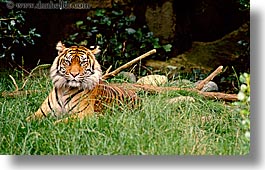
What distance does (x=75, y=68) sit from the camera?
2.41 m

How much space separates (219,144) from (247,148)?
0.29 ft

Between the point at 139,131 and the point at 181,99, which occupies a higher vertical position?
the point at 181,99

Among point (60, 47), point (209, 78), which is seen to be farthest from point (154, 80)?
point (60, 47)

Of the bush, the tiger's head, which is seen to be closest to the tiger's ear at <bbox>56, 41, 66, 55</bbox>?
the tiger's head

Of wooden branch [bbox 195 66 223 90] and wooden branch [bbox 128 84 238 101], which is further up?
wooden branch [bbox 195 66 223 90]

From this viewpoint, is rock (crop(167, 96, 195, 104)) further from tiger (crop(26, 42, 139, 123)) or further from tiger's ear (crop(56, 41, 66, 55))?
tiger's ear (crop(56, 41, 66, 55))

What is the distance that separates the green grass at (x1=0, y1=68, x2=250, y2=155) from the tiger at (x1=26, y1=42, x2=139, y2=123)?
0.10 ft

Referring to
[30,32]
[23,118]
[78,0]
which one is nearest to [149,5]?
[78,0]

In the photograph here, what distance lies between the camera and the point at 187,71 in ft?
8.10

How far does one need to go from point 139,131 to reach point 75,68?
0.99 feet

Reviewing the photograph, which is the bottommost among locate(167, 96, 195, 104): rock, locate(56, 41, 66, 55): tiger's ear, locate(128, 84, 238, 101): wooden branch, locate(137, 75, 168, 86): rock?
locate(167, 96, 195, 104): rock

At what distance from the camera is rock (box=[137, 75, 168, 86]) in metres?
2.45

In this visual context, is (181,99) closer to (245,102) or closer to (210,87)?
(210,87)

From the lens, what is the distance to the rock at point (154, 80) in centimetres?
245
